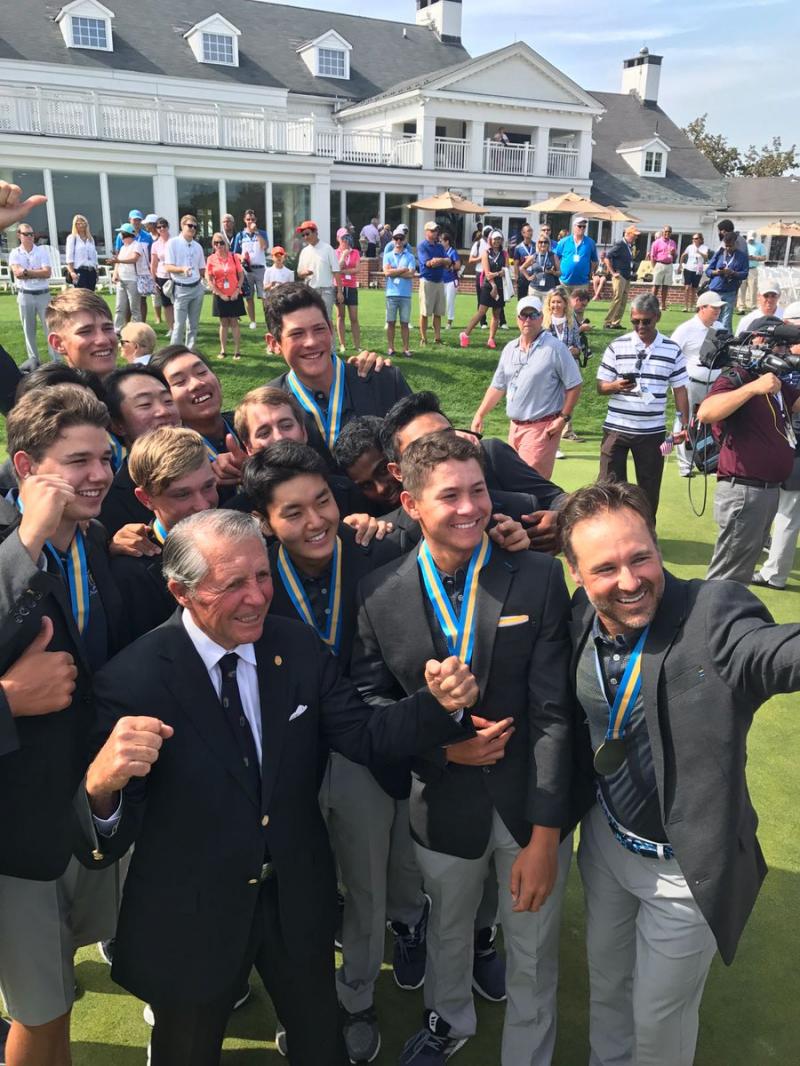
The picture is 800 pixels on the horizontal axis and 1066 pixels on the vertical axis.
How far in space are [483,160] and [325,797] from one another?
3595cm

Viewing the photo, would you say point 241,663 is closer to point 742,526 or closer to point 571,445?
point 742,526

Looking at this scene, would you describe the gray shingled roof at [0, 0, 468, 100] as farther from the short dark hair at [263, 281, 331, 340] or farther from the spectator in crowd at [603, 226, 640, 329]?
the short dark hair at [263, 281, 331, 340]

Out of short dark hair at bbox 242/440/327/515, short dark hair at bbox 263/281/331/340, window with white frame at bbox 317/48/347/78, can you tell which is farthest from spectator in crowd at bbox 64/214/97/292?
window with white frame at bbox 317/48/347/78

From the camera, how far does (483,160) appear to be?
34.3 meters

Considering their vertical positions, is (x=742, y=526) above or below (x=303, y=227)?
below

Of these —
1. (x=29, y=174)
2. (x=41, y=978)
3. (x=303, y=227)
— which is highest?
(x=29, y=174)

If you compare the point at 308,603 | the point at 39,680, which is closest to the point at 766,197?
the point at 308,603

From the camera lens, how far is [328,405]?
471 cm

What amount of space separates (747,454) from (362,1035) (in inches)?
201

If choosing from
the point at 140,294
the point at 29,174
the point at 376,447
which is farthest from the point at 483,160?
the point at 376,447

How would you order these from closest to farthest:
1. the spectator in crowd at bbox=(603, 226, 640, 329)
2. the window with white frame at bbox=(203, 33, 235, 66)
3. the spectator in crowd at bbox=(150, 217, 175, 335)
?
1. the spectator in crowd at bbox=(150, 217, 175, 335)
2. the spectator in crowd at bbox=(603, 226, 640, 329)
3. the window with white frame at bbox=(203, 33, 235, 66)

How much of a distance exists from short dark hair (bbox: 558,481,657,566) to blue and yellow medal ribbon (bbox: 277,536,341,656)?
1.03 m

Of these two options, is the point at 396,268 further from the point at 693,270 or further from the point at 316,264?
the point at 693,270

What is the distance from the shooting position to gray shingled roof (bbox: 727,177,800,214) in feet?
150
